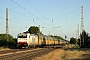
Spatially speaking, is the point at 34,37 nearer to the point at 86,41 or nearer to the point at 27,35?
the point at 27,35

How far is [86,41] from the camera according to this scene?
83.5 m

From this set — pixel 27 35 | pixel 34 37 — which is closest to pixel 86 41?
pixel 34 37

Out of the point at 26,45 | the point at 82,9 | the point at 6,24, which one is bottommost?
the point at 26,45

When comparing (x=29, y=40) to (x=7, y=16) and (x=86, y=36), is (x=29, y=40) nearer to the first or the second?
(x=7, y=16)

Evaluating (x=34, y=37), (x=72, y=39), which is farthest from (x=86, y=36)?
(x=72, y=39)

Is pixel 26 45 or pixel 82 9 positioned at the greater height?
pixel 82 9

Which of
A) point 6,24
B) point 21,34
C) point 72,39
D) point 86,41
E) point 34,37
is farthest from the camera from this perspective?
point 72,39

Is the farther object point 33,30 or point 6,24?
point 33,30

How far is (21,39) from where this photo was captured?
48000 millimetres

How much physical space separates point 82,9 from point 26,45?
97.5 ft

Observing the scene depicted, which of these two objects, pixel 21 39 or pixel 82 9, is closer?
pixel 21 39

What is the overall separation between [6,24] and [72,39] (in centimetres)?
10827

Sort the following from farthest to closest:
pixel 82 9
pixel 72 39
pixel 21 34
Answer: pixel 72 39
pixel 82 9
pixel 21 34

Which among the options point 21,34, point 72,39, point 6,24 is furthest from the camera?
point 72,39
